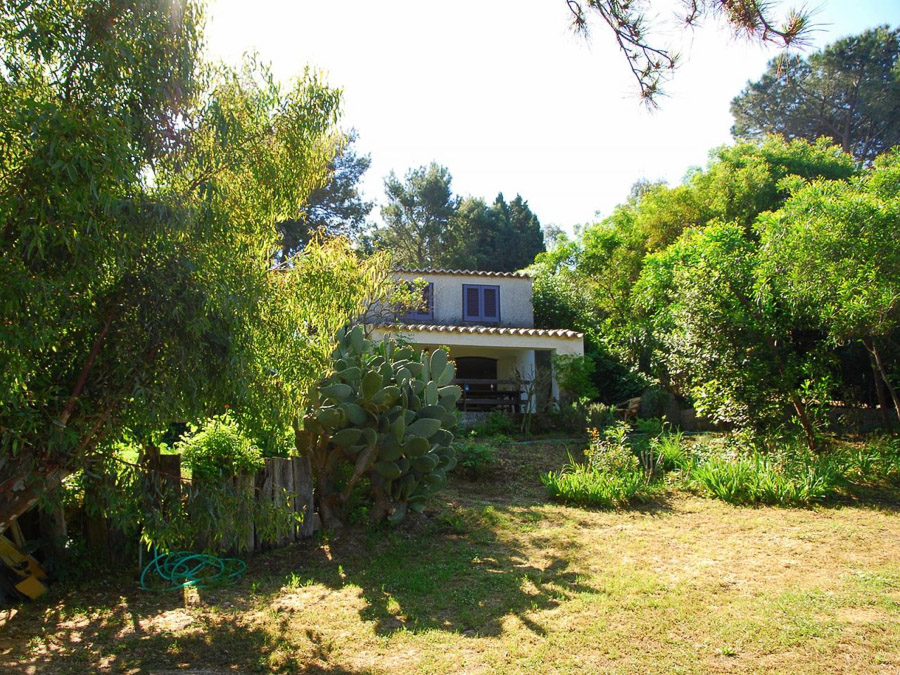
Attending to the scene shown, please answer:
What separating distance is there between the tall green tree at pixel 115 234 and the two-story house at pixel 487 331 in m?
13.3

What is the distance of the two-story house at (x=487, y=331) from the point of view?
18719mm

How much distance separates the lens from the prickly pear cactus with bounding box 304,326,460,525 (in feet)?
24.9

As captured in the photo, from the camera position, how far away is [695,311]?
1189cm

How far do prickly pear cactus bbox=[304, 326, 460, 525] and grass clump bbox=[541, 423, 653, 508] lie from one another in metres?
2.14

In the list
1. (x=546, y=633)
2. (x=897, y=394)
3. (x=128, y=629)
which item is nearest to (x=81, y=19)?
(x=128, y=629)

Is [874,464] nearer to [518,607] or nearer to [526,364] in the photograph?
[518,607]

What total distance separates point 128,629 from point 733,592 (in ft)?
16.7

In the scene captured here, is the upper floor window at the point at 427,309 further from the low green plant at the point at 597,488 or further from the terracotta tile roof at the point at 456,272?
the low green plant at the point at 597,488

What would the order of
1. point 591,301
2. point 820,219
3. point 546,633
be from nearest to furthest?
1. point 546,633
2. point 820,219
3. point 591,301

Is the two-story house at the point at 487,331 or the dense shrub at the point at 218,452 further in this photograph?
the two-story house at the point at 487,331

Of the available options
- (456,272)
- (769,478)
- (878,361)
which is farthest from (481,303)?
(769,478)

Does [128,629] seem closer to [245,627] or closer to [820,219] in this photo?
[245,627]

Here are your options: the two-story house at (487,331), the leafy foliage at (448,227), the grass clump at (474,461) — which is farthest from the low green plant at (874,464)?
the leafy foliage at (448,227)

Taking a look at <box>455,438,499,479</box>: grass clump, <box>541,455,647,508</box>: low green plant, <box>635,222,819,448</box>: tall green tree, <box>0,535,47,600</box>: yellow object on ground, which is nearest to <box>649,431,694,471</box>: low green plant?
<box>635,222,819,448</box>: tall green tree
